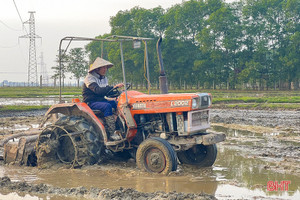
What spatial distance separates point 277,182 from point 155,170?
219 cm

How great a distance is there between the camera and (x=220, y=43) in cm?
6275

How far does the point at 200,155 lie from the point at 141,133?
4.38 feet

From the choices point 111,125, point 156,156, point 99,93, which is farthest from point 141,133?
point 99,93

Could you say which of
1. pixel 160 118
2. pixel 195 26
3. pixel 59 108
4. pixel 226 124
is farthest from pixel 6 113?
pixel 195 26

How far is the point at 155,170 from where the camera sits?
7.59 m

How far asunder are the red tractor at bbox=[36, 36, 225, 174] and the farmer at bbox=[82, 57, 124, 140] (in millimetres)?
133

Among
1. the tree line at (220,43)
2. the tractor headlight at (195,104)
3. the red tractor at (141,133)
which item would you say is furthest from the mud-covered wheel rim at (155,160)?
the tree line at (220,43)

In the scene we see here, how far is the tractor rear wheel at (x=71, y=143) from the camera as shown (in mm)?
8109

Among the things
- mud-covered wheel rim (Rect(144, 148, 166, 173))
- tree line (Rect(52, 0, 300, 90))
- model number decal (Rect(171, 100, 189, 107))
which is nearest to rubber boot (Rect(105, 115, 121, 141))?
mud-covered wheel rim (Rect(144, 148, 166, 173))

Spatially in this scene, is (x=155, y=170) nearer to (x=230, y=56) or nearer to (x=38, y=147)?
(x=38, y=147)

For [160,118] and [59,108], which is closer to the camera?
[160,118]

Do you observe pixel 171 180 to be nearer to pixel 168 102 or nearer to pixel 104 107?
pixel 168 102

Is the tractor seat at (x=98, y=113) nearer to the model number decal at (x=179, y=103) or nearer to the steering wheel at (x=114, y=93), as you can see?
the steering wheel at (x=114, y=93)

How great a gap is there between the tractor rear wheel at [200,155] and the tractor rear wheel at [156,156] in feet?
3.44
